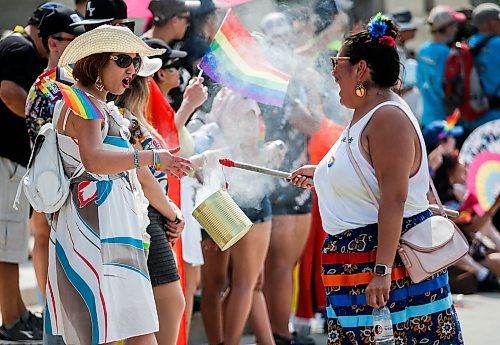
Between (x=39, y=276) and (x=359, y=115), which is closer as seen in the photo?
(x=359, y=115)

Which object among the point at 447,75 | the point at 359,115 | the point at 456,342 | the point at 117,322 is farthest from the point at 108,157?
the point at 447,75

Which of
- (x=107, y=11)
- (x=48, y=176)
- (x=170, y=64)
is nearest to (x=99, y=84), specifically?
(x=48, y=176)

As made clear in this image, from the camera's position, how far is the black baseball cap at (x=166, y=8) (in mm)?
5848

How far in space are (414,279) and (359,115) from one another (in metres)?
0.67

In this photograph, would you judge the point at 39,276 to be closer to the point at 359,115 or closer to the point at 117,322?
the point at 117,322

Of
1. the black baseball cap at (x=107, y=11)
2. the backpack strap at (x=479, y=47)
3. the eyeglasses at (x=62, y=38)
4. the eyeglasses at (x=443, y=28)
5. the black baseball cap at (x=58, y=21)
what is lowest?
the backpack strap at (x=479, y=47)

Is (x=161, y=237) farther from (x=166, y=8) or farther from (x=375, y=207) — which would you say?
(x=166, y=8)

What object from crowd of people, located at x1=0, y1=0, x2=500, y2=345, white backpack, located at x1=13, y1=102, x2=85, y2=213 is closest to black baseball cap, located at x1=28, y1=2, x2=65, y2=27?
crowd of people, located at x1=0, y1=0, x2=500, y2=345

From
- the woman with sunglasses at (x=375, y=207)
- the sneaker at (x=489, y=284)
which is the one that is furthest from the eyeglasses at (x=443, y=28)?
the woman with sunglasses at (x=375, y=207)

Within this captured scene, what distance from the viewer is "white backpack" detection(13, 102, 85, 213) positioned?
4094 mm

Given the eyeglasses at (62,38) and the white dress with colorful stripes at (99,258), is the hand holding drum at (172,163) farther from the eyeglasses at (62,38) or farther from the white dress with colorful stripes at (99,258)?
the eyeglasses at (62,38)

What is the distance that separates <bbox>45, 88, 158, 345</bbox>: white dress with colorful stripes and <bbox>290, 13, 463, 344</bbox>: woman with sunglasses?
2.50 ft

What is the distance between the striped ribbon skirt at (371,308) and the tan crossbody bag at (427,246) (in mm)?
52

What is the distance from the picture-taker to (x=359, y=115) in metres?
3.98
